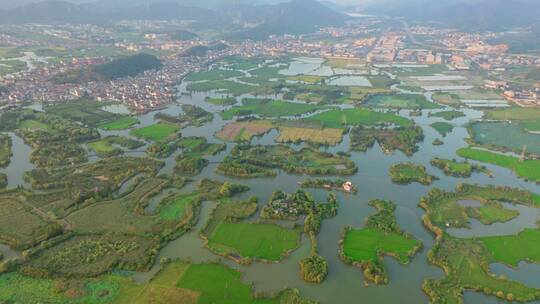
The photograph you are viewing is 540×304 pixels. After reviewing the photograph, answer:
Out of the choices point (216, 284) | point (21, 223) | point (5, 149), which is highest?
point (5, 149)

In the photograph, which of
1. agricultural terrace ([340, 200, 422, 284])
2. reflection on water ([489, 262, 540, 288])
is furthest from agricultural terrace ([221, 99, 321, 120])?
reflection on water ([489, 262, 540, 288])

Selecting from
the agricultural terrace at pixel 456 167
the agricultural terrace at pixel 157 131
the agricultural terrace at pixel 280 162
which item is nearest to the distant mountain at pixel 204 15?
the agricultural terrace at pixel 157 131

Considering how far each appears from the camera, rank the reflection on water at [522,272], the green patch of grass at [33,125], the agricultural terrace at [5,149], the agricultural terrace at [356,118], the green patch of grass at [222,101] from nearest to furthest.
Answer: the reflection on water at [522,272]
the agricultural terrace at [5,149]
the green patch of grass at [33,125]
the agricultural terrace at [356,118]
the green patch of grass at [222,101]

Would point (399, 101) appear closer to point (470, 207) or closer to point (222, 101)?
point (222, 101)

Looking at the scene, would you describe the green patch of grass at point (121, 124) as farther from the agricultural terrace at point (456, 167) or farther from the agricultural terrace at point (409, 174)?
the agricultural terrace at point (456, 167)

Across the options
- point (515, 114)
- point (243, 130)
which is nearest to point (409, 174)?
point (243, 130)

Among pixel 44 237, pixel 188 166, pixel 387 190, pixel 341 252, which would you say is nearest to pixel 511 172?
pixel 387 190
